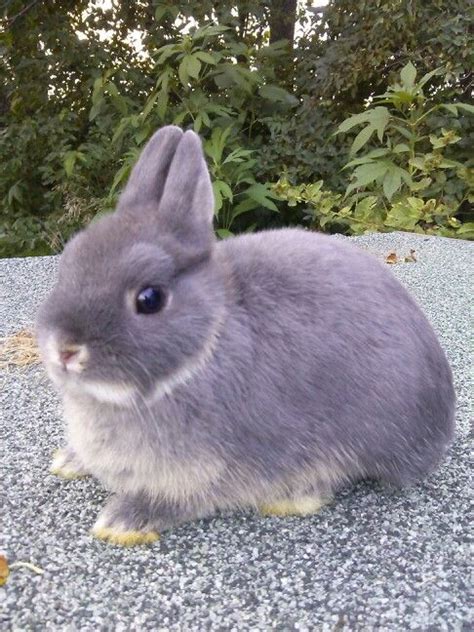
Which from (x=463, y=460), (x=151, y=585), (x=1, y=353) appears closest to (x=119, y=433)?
(x=151, y=585)

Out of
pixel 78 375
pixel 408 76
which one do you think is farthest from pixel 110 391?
pixel 408 76

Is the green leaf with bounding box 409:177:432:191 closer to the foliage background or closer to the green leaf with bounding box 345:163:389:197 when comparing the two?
the foliage background

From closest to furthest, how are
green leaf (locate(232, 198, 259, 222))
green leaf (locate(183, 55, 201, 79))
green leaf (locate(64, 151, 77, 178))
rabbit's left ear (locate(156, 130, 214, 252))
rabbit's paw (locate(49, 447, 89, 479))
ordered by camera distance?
rabbit's left ear (locate(156, 130, 214, 252)) → rabbit's paw (locate(49, 447, 89, 479)) → green leaf (locate(183, 55, 201, 79)) → green leaf (locate(232, 198, 259, 222)) → green leaf (locate(64, 151, 77, 178))

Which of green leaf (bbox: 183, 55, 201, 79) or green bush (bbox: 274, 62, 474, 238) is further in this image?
green leaf (bbox: 183, 55, 201, 79)

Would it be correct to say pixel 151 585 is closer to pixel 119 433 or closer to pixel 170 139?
pixel 119 433

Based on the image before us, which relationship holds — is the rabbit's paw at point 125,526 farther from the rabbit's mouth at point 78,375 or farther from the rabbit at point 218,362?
the rabbit's mouth at point 78,375

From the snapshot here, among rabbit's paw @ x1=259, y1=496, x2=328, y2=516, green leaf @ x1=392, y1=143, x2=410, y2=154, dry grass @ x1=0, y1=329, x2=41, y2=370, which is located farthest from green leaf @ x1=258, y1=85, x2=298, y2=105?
rabbit's paw @ x1=259, y1=496, x2=328, y2=516

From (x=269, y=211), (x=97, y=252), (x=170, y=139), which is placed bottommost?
(x=269, y=211)
